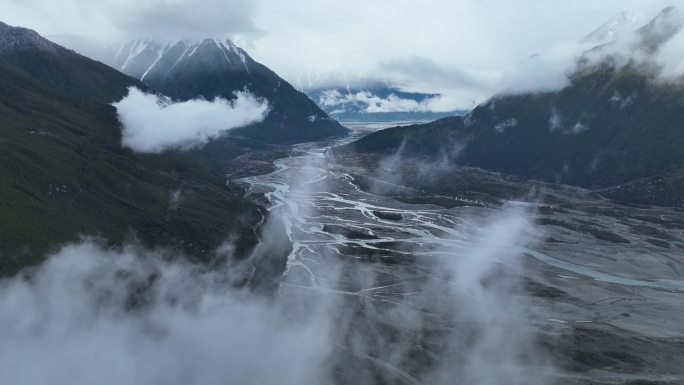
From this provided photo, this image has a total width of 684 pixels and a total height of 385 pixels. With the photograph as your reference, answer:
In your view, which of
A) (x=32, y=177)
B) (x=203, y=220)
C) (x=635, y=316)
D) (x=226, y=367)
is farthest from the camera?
(x=203, y=220)

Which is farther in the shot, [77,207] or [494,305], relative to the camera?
[77,207]

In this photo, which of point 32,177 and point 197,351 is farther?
point 32,177

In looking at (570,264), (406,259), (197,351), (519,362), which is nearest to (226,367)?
(197,351)

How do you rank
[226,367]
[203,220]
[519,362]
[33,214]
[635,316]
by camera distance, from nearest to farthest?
[226,367] → [519,362] → [635,316] → [33,214] → [203,220]

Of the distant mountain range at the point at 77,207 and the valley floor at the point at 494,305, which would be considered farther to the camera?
the distant mountain range at the point at 77,207

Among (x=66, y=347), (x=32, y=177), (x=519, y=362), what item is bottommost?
(x=66, y=347)

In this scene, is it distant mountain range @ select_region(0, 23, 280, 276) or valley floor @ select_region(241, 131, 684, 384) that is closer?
valley floor @ select_region(241, 131, 684, 384)

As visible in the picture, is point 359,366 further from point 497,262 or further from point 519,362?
point 497,262

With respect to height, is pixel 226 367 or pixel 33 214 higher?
pixel 33 214

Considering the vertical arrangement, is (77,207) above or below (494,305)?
above
